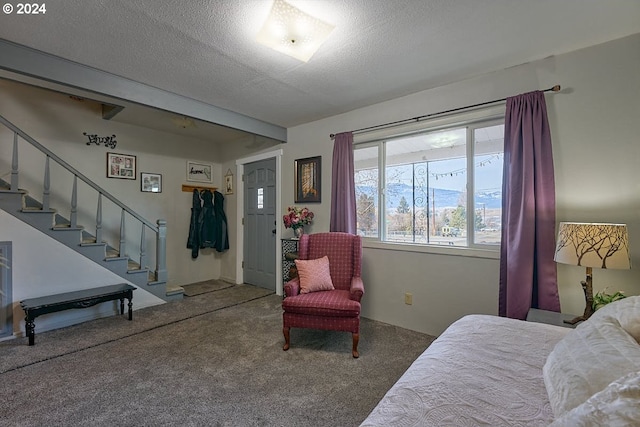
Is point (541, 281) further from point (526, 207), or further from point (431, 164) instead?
point (431, 164)

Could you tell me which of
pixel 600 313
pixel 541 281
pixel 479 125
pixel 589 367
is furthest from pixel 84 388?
pixel 479 125

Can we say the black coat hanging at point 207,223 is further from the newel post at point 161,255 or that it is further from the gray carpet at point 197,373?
the gray carpet at point 197,373

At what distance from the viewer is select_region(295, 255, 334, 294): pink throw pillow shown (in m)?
2.61

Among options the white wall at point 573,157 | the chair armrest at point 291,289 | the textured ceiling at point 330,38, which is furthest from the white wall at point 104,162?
the white wall at point 573,157

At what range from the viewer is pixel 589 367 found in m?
0.78

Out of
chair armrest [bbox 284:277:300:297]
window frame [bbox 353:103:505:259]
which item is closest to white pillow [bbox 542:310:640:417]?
window frame [bbox 353:103:505:259]

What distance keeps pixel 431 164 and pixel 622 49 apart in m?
1.47

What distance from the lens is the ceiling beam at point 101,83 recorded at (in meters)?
2.00

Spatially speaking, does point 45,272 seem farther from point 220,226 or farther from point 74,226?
point 220,226

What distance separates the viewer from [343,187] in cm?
325

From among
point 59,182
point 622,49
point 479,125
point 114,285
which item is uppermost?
point 622,49

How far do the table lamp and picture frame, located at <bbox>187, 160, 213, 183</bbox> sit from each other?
4802mm

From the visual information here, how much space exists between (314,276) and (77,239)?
261 cm

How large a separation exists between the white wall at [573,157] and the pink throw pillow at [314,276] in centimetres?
88
